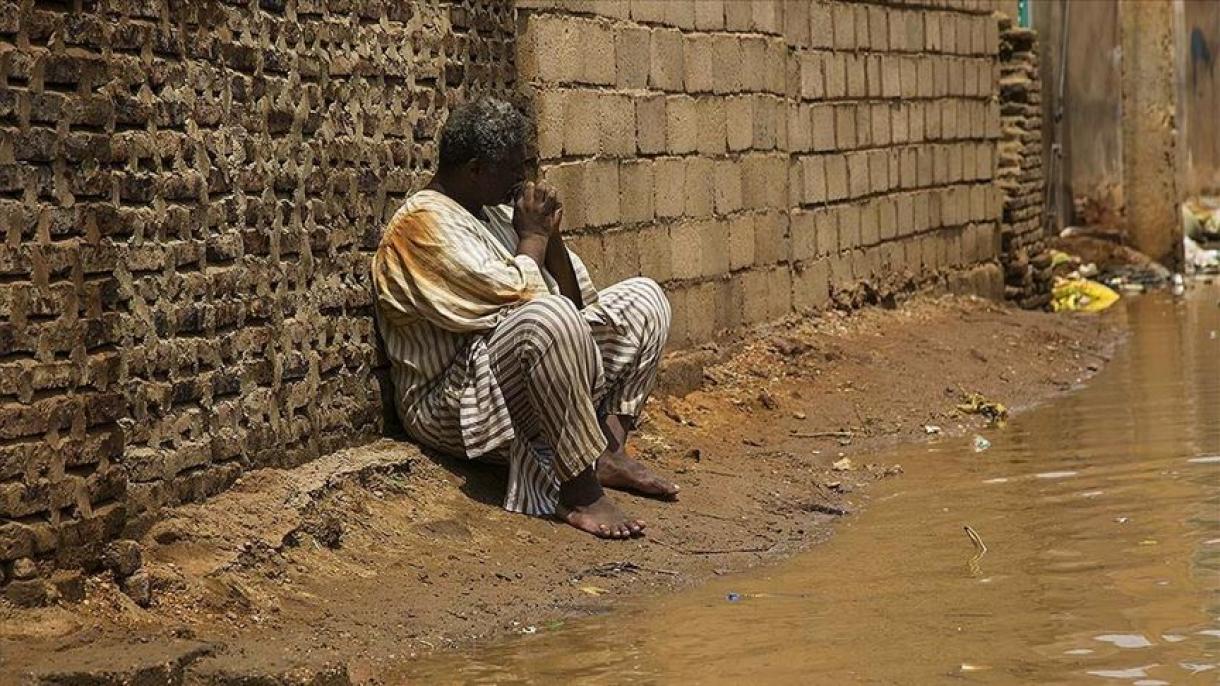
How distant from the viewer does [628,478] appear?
7.26m

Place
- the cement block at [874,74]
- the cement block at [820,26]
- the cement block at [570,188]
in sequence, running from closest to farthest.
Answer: the cement block at [570,188] → the cement block at [820,26] → the cement block at [874,74]

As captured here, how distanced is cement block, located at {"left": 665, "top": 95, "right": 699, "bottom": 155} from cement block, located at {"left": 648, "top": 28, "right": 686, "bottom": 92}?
68mm

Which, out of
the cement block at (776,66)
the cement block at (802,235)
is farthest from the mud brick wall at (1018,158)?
the cement block at (776,66)

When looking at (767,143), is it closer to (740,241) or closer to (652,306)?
(740,241)

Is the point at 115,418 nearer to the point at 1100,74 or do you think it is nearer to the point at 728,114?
the point at 728,114

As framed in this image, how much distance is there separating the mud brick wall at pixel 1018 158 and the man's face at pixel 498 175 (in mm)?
8329

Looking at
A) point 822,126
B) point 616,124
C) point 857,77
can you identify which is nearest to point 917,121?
point 857,77

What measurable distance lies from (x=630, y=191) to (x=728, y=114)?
4.13 feet

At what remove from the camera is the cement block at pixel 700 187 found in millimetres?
9586

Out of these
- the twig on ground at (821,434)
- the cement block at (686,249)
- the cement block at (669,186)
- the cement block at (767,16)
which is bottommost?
the twig on ground at (821,434)

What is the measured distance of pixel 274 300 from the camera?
6.28m

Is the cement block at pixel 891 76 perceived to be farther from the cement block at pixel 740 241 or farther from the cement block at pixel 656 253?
the cement block at pixel 656 253

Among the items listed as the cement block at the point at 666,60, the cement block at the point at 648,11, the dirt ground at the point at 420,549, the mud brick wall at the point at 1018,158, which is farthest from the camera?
the mud brick wall at the point at 1018,158

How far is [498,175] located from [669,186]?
2515mm
